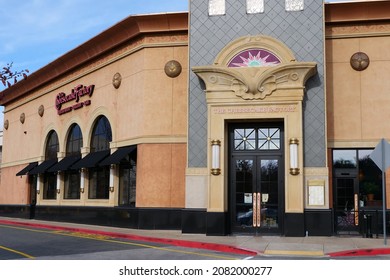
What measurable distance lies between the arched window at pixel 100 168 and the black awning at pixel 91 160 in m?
0.37

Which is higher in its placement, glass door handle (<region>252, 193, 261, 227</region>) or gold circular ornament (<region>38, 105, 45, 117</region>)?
gold circular ornament (<region>38, 105, 45, 117</region>)

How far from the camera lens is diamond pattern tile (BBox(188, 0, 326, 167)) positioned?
754 inches

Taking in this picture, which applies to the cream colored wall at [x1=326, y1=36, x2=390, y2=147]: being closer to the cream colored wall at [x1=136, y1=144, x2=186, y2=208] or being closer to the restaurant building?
the restaurant building

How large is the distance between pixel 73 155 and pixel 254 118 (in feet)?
45.1

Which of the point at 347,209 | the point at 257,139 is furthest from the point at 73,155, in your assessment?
the point at 347,209

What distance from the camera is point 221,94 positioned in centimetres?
1967

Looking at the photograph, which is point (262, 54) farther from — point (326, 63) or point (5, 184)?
point (5, 184)

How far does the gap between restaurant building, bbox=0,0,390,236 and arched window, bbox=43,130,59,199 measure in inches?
319

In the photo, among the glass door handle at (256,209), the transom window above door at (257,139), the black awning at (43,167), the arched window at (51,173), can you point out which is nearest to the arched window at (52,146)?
the arched window at (51,173)

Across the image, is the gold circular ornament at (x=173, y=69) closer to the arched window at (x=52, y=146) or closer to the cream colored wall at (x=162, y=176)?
the cream colored wall at (x=162, y=176)

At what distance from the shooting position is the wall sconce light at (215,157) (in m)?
19.2

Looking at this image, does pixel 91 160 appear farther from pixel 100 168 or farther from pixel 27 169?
pixel 27 169

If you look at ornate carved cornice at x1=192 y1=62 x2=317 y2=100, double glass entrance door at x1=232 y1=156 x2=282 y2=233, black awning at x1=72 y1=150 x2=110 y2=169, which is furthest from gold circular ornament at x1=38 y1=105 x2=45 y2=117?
double glass entrance door at x1=232 y1=156 x2=282 y2=233

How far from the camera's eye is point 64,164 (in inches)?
1114
